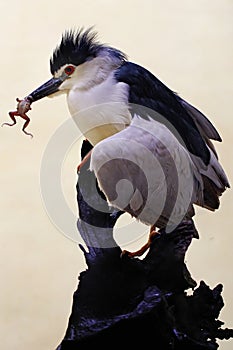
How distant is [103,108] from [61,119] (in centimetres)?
17

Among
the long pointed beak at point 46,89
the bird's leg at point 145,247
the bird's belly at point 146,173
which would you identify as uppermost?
the long pointed beak at point 46,89

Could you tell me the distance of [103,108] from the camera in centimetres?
151

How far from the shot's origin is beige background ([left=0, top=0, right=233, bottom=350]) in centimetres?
149

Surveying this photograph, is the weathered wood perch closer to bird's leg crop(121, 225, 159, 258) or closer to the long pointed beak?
bird's leg crop(121, 225, 159, 258)

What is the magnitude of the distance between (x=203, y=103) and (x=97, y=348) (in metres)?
0.85

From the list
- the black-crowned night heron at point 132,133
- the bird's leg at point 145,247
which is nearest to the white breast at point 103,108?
the black-crowned night heron at point 132,133

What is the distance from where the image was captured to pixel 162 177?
1.51 m

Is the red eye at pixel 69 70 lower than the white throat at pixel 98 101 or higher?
higher

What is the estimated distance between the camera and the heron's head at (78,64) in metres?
1.54

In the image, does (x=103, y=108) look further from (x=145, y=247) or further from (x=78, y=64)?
(x=145, y=247)

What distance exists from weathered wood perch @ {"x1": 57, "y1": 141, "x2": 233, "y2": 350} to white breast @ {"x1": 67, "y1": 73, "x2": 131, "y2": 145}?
0.21 ft

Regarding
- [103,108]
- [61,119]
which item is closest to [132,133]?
[103,108]

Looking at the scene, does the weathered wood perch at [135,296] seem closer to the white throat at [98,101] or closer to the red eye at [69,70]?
the white throat at [98,101]

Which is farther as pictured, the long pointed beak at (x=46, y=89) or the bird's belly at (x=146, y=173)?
the long pointed beak at (x=46, y=89)
